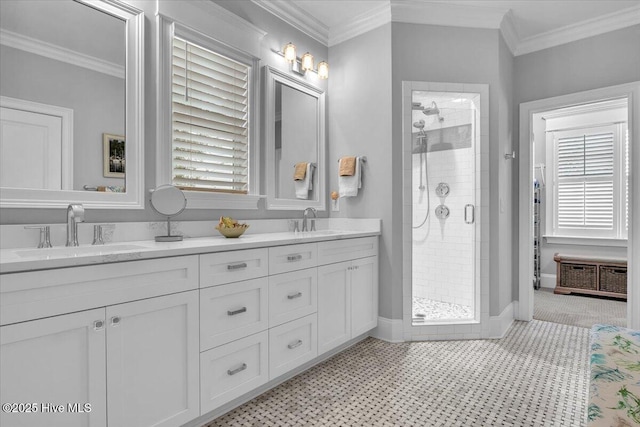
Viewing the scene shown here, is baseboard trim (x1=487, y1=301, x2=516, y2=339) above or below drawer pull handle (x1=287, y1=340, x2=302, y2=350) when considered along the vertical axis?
below

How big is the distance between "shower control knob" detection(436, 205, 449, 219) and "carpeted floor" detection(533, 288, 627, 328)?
54.2 inches

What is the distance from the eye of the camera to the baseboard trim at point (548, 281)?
5.00 meters

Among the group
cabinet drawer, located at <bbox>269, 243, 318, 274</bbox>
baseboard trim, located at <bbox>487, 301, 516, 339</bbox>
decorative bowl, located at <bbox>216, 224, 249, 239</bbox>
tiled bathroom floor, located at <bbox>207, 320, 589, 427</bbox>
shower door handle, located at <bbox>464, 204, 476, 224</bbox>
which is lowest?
tiled bathroom floor, located at <bbox>207, 320, 589, 427</bbox>

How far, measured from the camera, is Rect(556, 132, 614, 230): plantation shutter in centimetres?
467

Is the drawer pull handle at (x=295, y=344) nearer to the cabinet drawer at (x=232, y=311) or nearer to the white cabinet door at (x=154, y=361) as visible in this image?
the cabinet drawer at (x=232, y=311)

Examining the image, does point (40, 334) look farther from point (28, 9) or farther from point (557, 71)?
point (557, 71)

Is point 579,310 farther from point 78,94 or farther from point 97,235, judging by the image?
point 78,94

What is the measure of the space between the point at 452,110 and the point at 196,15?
2353mm

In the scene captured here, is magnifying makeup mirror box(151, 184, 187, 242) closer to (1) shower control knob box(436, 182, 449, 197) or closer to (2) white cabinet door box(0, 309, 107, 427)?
(2) white cabinet door box(0, 309, 107, 427)

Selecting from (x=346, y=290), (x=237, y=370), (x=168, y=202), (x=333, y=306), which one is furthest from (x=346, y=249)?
(x=168, y=202)

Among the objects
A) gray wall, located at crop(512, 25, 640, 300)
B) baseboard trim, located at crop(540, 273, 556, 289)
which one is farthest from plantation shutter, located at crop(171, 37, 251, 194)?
baseboard trim, located at crop(540, 273, 556, 289)

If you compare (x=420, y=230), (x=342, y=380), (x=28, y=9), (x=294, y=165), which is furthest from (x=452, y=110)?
(x=28, y=9)

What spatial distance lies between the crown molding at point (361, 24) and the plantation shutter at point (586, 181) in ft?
11.5

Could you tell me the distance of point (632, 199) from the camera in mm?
3041
